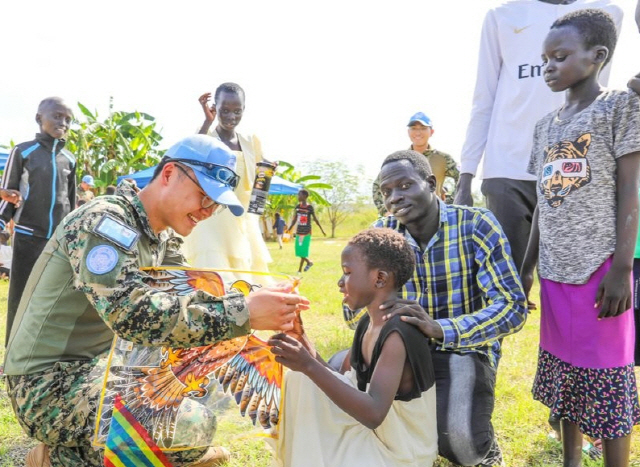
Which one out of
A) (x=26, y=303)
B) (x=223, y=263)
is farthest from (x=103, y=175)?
(x=26, y=303)

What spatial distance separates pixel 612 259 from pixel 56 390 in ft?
7.13

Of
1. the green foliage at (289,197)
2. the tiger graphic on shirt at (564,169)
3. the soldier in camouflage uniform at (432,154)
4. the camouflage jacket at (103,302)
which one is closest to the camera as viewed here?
the camouflage jacket at (103,302)

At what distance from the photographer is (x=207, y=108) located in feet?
13.6

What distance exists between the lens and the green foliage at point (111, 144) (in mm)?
16078

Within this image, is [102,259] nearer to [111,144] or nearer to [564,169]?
[564,169]

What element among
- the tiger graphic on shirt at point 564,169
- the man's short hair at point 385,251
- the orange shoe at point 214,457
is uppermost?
the tiger graphic on shirt at point 564,169

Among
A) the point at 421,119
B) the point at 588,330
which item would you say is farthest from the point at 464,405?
the point at 421,119

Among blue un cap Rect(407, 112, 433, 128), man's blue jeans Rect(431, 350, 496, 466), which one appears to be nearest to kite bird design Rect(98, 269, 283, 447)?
man's blue jeans Rect(431, 350, 496, 466)

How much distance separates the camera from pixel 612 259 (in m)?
2.08

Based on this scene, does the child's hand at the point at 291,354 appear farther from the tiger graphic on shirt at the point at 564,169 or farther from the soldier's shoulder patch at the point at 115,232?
the tiger graphic on shirt at the point at 564,169

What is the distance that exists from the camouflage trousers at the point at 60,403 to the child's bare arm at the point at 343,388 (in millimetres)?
648

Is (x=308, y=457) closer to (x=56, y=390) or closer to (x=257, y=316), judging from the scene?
(x=257, y=316)

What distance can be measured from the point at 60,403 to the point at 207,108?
275 centimetres

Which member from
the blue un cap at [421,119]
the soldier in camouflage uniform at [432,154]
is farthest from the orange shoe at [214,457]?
the blue un cap at [421,119]
